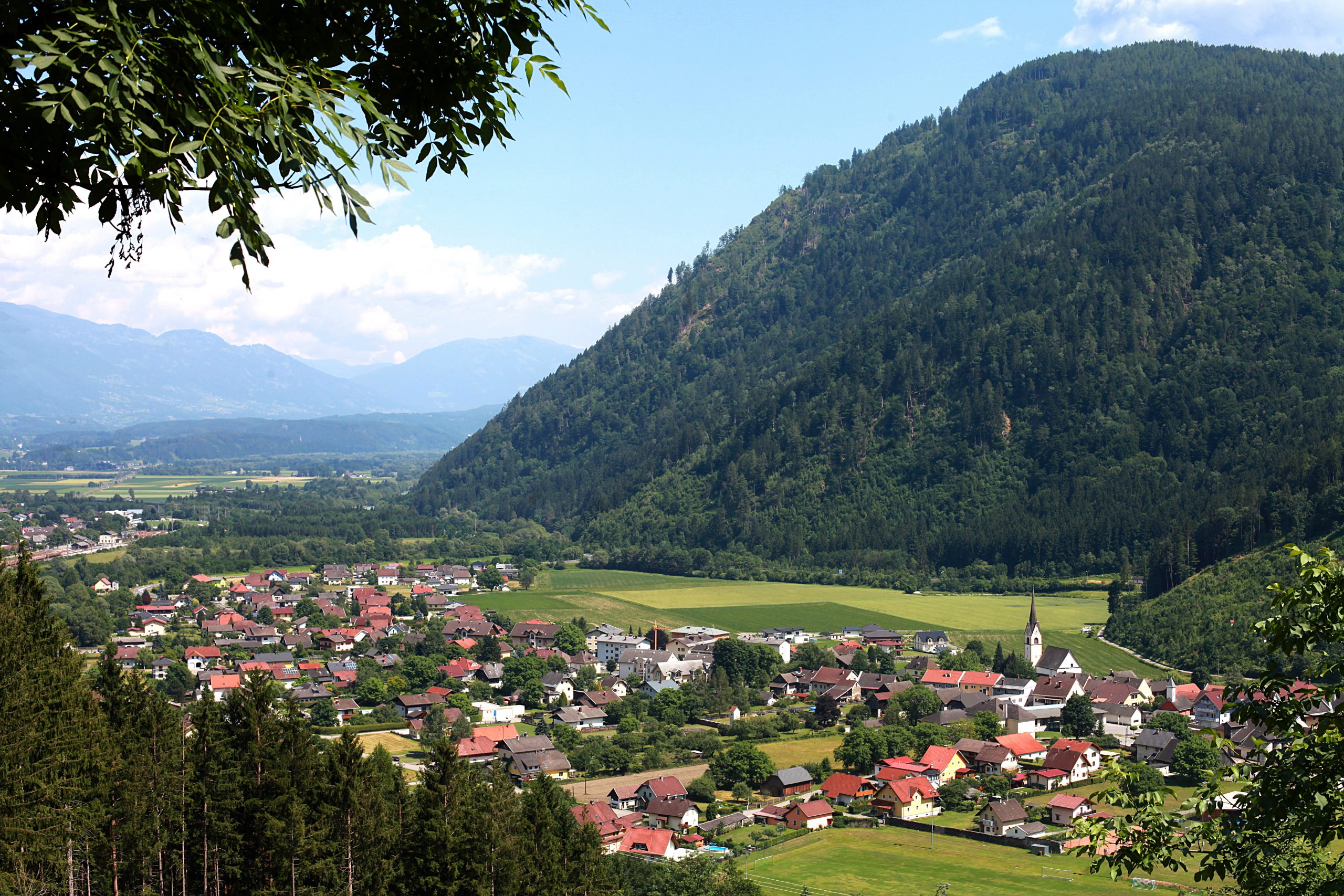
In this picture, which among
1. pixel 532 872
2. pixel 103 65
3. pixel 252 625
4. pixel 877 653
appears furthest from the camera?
pixel 252 625

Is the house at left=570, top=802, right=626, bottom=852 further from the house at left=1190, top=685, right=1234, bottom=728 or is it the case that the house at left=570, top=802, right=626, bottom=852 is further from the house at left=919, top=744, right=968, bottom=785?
the house at left=1190, top=685, right=1234, bottom=728

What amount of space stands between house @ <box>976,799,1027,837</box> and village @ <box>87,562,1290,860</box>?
0.08 metres

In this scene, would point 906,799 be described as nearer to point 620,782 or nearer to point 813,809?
point 813,809

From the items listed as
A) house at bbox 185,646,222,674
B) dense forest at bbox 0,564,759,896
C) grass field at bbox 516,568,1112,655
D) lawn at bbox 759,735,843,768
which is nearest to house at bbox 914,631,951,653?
grass field at bbox 516,568,1112,655

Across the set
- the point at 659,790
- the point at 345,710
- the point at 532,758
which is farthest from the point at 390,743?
the point at 659,790

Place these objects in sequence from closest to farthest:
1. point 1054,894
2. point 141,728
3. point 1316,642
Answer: point 1316,642 < point 141,728 < point 1054,894

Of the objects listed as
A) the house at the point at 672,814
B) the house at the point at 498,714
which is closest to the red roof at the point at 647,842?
the house at the point at 672,814

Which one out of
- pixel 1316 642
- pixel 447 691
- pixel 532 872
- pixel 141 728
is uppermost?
pixel 1316 642

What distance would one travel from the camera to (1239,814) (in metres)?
9.82

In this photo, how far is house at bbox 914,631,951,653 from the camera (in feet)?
277

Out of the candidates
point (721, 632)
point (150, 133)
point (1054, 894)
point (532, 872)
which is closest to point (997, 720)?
point (1054, 894)

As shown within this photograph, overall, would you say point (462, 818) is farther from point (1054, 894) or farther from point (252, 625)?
point (252, 625)

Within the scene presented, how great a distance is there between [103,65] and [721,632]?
88.2 meters

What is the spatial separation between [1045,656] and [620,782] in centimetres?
3351
